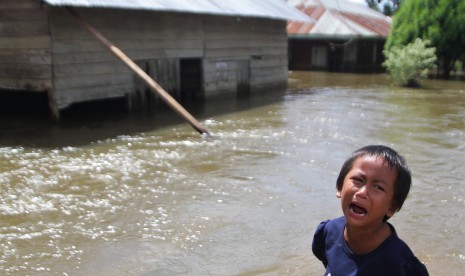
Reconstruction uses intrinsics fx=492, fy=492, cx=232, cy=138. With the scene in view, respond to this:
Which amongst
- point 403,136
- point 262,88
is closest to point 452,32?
point 262,88

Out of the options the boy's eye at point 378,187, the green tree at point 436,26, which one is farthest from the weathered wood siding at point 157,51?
the boy's eye at point 378,187

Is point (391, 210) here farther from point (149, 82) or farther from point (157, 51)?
point (157, 51)

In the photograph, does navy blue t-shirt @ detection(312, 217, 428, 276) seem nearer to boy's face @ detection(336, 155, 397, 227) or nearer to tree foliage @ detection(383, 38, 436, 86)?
boy's face @ detection(336, 155, 397, 227)

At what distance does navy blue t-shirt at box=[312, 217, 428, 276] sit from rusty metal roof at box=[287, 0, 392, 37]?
72.0ft

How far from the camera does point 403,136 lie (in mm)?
9398

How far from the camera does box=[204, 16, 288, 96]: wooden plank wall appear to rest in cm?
1383

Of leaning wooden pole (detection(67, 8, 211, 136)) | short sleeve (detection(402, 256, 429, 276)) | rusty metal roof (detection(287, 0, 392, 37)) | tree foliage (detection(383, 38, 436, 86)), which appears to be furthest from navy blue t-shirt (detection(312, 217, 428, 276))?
rusty metal roof (detection(287, 0, 392, 37))

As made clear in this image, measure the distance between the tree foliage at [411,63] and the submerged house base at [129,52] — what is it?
16.8ft

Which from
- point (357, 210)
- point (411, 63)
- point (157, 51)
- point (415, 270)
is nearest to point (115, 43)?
point (157, 51)

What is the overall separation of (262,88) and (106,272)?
43.5 ft

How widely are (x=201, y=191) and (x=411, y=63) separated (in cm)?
1463

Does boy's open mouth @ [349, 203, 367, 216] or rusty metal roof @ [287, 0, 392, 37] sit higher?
rusty metal roof @ [287, 0, 392, 37]

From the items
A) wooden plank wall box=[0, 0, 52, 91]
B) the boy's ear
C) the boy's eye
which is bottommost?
the boy's ear

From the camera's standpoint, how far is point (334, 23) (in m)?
24.3
